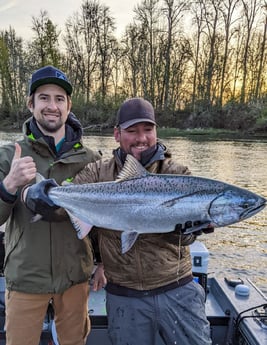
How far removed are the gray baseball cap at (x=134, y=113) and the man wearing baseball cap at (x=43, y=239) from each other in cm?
48

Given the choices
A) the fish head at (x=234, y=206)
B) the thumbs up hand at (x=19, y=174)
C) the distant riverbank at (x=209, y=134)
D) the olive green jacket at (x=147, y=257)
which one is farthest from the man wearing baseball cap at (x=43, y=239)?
the distant riverbank at (x=209, y=134)

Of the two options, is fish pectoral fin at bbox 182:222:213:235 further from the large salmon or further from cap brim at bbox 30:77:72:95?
cap brim at bbox 30:77:72:95

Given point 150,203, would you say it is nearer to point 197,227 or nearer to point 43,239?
point 197,227

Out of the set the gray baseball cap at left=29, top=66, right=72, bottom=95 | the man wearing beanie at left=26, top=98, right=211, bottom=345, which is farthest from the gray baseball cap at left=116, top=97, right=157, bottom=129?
the gray baseball cap at left=29, top=66, right=72, bottom=95

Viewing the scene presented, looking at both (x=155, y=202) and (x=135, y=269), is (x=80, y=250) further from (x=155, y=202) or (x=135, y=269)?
(x=155, y=202)

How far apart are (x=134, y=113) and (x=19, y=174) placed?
3.10ft

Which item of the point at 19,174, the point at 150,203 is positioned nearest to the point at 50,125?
the point at 19,174

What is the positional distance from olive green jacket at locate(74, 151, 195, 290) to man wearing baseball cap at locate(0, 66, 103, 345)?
0.27m

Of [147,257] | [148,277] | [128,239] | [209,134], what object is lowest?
[209,134]

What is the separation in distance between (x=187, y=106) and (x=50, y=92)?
1504 inches

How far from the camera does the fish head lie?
7.98ft

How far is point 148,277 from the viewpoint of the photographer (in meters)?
2.71

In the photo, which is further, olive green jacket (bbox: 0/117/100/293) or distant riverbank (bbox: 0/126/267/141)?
distant riverbank (bbox: 0/126/267/141)

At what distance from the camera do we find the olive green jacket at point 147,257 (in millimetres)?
2709
